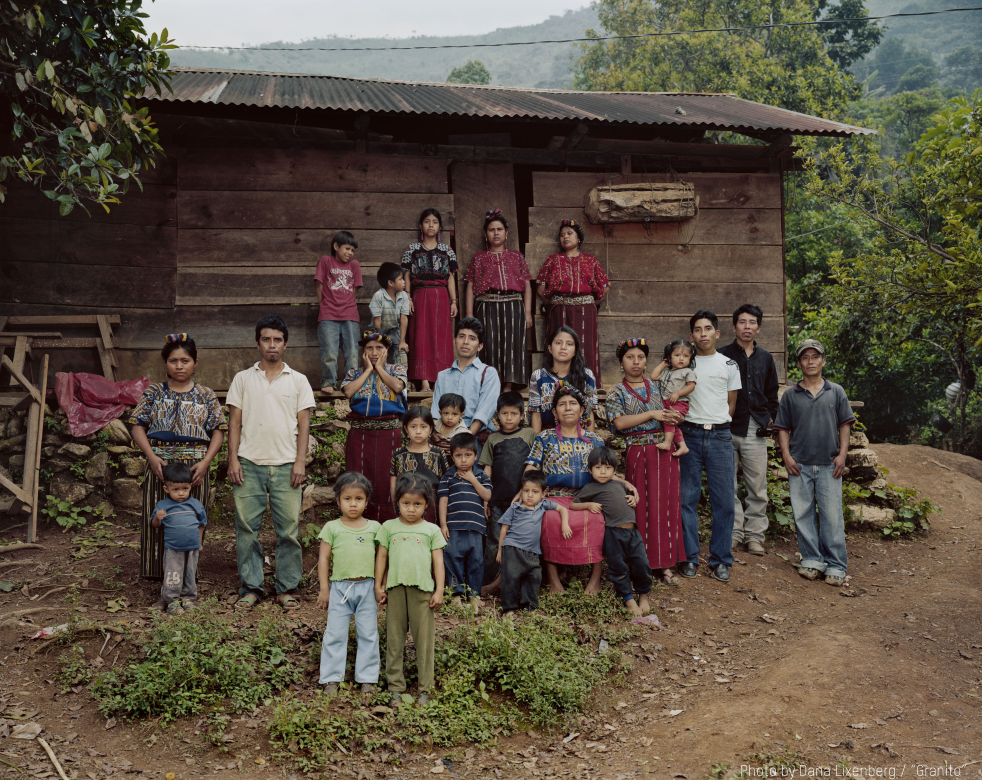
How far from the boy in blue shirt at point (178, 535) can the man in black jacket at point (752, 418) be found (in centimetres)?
394

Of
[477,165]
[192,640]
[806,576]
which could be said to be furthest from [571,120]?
[192,640]

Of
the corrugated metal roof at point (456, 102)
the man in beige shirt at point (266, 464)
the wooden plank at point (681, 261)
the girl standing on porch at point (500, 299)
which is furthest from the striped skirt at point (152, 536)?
the wooden plank at point (681, 261)

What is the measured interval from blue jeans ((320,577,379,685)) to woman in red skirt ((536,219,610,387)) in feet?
12.3

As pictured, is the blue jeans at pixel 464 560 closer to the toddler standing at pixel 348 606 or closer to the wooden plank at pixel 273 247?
the toddler standing at pixel 348 606

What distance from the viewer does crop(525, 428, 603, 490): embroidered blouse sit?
4879mm

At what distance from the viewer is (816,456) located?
551 cm

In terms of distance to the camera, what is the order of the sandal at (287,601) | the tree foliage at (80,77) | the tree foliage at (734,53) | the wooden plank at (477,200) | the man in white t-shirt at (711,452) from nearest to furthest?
the tree foliage at (80,77), the sandal at (287,601), the man in white t-shirt at (711,452), the wooden plank at (477,200), the tree foliage at (734,53)

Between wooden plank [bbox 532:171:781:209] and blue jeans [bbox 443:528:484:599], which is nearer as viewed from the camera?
blue jeans [bbox 443:528:484:599]

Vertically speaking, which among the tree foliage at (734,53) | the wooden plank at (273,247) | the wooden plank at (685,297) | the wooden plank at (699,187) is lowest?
the wooden plank at (685,297)

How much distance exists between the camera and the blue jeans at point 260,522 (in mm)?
4539

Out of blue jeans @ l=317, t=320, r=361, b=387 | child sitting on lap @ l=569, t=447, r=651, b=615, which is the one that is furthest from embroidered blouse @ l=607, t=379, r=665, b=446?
blue jeans @ l=317, t=320, r=361, b=387

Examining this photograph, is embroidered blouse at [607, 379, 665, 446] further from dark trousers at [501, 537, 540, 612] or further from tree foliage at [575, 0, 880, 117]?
tree foliage at [575, 0, 880, 117]

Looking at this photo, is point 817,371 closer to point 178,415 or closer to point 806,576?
point 806,576

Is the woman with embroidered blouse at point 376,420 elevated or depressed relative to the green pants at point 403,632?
elevated
